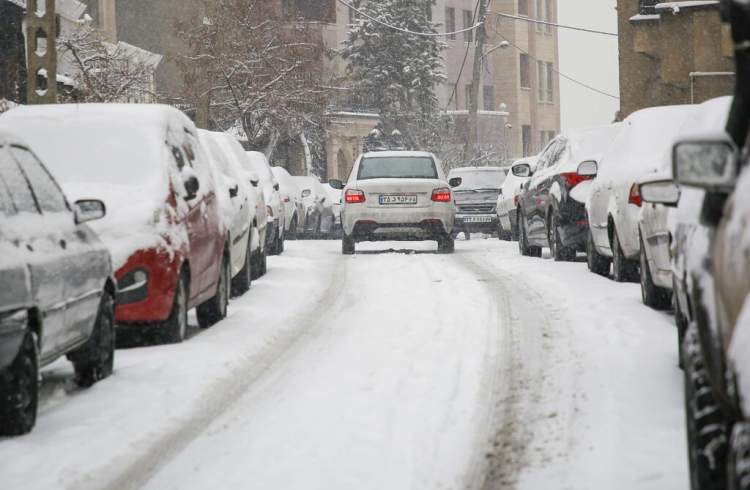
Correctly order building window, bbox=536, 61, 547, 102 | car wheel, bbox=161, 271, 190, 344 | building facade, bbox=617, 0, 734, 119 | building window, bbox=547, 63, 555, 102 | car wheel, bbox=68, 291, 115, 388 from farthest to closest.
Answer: building window, bbox=547, 63, 555, 102, building window, bbox=536, 61, 547, 102, building facade, bbox=617, 0, 734, 119, car wheel, bbox=161, 271, 190, 344, car wheel, bbox=68, 291, 115, 388

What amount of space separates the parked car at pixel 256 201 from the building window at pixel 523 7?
74.3 meters

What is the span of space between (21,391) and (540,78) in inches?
3415

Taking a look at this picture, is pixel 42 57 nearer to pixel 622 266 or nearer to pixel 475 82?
pixel 622 266

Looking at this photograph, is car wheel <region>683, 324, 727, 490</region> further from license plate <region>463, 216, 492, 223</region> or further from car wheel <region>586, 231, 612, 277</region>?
license plate <region>463, 216, 492, 223</region>

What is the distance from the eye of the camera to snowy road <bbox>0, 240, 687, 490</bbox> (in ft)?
20.5

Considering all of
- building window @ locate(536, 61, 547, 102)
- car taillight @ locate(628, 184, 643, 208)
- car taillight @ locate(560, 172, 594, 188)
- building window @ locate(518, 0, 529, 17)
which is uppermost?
building window @ locate(518, 0, 529, 17)

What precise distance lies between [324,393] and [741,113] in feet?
13.6

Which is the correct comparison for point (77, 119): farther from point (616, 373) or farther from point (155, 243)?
point (616, 373)

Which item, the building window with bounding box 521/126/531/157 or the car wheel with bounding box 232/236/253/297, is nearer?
the car wheel with bounding box 232/236/253/297

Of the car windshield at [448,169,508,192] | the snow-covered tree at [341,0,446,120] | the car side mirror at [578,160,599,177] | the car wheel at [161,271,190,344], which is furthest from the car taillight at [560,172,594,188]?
the snow-covered tree at [341,0,446,120]

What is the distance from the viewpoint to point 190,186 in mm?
11117

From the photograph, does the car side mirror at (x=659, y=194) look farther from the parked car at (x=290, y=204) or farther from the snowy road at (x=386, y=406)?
the parked car at (x=290, y=204)

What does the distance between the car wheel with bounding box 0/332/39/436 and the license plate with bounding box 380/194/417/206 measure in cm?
1511

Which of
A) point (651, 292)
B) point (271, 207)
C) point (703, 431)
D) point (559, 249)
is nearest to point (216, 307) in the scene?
point (651, 292)
